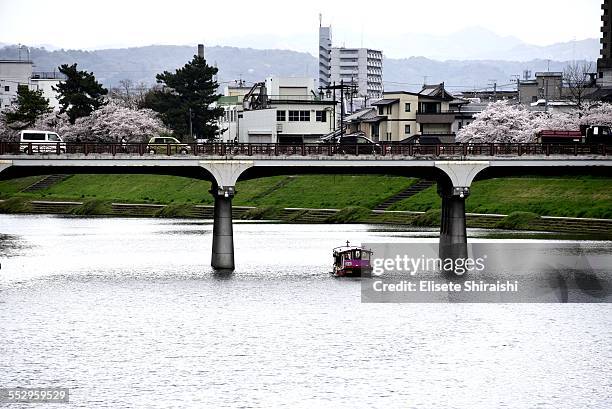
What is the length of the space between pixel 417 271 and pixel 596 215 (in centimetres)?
3539

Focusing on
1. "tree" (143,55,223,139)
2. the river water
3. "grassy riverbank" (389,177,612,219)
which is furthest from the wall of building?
the river water

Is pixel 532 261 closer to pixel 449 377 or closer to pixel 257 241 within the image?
pixel 257 241

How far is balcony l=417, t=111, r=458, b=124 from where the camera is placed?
6880 inches

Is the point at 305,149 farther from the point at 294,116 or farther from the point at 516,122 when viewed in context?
the point at 516,122

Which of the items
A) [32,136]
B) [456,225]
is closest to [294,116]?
[32,136]

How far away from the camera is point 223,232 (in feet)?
301

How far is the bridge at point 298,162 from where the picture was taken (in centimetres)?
9219

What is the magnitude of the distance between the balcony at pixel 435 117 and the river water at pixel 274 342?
80223 mm

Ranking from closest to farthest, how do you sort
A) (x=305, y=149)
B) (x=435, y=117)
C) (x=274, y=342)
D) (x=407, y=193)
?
(x=274, y=342) → (x=305, y=149) → (x=407, y=193) → (x=435, y=117)

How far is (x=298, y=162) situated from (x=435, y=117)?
8543 cm

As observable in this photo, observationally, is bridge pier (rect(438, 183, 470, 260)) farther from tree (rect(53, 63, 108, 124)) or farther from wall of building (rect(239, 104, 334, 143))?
tree (rect(53, 63, 108, 124))

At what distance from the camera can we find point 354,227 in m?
135

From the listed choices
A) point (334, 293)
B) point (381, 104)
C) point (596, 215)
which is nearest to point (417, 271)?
point (334, 293)

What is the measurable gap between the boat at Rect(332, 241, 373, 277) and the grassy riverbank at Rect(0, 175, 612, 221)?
135 feet
